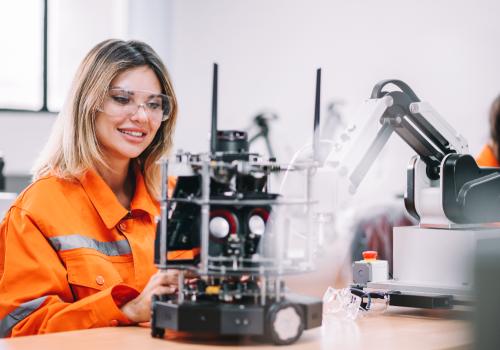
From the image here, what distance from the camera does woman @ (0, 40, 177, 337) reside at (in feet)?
5.52

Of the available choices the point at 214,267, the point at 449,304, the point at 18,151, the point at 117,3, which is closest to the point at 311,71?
the point at 117,3

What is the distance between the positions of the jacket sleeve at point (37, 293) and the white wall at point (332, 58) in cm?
267

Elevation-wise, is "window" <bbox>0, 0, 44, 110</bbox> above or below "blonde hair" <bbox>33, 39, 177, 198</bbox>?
above

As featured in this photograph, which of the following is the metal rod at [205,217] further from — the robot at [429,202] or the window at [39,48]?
the window at [39,48]

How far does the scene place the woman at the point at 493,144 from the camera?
4.34 meters

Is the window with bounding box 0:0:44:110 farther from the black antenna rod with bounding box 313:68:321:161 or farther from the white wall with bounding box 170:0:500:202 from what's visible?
the black antenna rod with bounding box 313:68:321:161

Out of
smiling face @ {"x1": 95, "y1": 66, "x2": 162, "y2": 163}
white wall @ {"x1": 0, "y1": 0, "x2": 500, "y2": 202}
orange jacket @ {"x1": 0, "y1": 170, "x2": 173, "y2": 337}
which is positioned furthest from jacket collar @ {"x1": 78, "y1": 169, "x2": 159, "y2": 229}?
white wall @ {"x1": 0, "y1": 0, "x2": 500, "y2": 202}

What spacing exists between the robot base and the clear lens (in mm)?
815

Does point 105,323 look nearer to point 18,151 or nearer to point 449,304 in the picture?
point 449,304

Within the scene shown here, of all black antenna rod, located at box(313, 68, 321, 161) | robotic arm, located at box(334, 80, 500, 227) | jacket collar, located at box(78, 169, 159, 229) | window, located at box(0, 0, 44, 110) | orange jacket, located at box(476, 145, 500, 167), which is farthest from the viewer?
window, located at box(0, 0, 44, 110)

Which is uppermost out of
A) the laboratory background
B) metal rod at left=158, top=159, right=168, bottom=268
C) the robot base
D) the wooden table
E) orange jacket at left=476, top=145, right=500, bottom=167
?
the laboratory background

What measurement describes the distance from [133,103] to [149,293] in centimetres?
71

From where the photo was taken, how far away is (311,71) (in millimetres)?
5684

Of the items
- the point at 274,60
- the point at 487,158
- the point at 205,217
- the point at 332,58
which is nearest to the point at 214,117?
the point at 205,217
